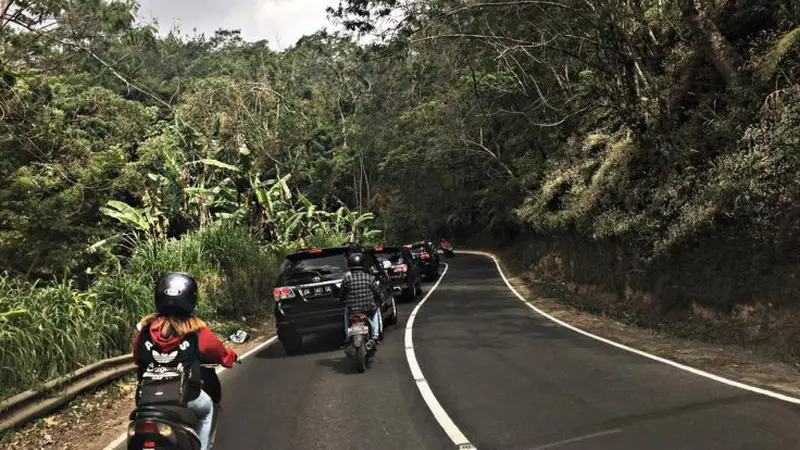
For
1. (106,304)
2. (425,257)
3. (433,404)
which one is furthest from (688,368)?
(425,257)

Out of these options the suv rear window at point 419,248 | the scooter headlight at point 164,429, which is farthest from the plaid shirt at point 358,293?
the suv rear window at point 419,248

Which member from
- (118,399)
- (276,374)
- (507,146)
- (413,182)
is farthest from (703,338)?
(413,182)

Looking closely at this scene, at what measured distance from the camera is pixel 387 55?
16453mm

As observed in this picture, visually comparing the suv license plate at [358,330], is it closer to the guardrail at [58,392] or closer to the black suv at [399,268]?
the guardrail at [58,392]

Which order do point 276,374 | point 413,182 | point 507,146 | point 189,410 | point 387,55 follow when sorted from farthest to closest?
point 413,182 → point 507,146 → point 387,55 → point 276,374 → point 189,410

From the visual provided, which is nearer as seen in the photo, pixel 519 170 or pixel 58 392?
pixel 58 392

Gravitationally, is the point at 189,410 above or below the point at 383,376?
above

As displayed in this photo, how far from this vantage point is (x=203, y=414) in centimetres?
442

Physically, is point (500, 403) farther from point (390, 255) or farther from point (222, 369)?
point (390, 255)

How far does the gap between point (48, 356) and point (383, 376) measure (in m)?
4.51

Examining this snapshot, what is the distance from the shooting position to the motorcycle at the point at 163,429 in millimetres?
3891

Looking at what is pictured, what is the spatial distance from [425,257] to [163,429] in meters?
25.9

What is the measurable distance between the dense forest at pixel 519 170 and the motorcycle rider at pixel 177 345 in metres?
4.20

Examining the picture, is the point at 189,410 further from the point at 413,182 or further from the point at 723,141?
the point at 413,182
